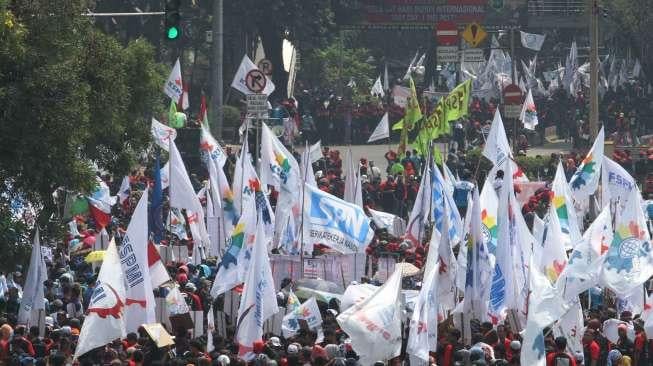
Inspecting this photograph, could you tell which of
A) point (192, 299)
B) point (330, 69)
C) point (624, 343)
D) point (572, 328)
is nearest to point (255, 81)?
point (192, 299)

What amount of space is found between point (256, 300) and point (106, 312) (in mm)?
1679

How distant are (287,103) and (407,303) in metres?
31.0

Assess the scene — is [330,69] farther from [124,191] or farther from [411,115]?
[124,191]

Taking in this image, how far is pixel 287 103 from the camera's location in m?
53.0

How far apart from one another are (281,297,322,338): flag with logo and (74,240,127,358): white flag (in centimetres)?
241

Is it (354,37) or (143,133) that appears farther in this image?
(354,37)

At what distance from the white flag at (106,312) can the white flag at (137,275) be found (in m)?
0.71

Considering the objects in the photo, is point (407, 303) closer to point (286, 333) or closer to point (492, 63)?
point (286, 333)

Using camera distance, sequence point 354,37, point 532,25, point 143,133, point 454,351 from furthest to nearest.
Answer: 1. point 354,37
2. point 532,25
3. point 143,133
4. point 454,351

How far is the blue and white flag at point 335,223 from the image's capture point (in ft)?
81.3

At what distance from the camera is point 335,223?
979 inches

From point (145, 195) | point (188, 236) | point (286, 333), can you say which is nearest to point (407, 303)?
point (286, 333)

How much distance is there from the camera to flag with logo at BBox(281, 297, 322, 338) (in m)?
21.3

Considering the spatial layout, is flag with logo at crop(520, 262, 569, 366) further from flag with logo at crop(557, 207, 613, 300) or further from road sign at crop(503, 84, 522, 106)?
road sign at crop(503, 84, 522, 106)
